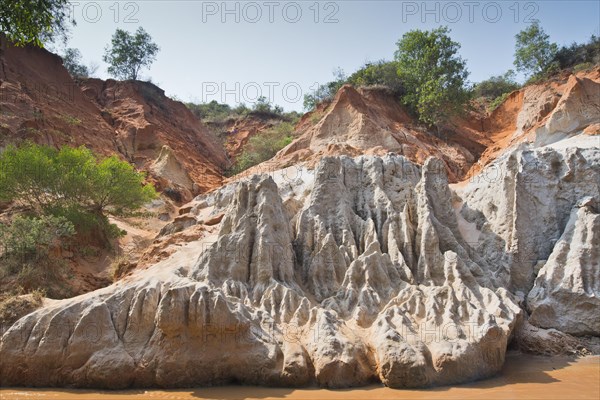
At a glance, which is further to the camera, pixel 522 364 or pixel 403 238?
pixel 403 238

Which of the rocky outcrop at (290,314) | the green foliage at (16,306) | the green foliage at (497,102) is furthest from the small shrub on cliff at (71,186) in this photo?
the green foliage at (497,102)

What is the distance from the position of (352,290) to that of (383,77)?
20819mm

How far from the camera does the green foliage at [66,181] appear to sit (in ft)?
47.5

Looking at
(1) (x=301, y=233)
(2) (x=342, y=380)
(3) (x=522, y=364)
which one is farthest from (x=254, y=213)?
(3) (x=522, y=364)

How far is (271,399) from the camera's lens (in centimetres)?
693

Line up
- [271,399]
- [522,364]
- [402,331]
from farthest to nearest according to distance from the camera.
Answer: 1. [522,364]
2. [402,331]
3. [271,399]

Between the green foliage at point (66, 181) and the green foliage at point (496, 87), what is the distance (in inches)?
1052

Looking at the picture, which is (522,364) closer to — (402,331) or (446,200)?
(402,331)

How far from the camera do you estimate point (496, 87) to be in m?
34.9

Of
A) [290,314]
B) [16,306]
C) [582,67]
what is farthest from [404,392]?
[582,67]

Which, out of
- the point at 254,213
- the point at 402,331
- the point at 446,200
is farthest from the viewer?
the point at 446,200

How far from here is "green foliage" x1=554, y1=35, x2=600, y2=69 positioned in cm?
2877

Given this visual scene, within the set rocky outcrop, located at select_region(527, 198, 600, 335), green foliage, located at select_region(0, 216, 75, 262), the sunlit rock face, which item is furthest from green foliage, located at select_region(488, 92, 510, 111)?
green foliage, located at select_region(0, 216, 75, 262)

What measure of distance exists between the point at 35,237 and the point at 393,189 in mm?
9315
